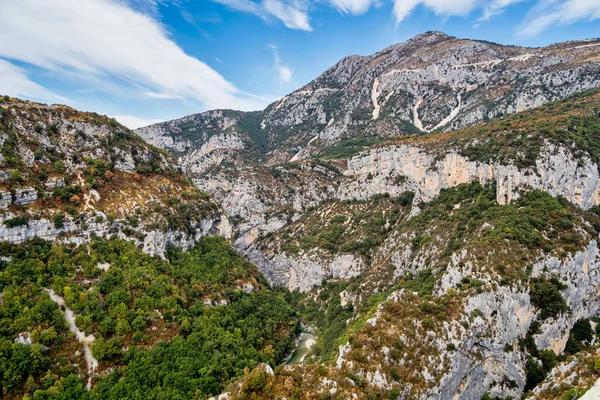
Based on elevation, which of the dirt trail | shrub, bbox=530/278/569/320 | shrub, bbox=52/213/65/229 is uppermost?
shrub, bbox=52/213/65/229

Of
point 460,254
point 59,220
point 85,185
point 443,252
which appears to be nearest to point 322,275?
point 443,252

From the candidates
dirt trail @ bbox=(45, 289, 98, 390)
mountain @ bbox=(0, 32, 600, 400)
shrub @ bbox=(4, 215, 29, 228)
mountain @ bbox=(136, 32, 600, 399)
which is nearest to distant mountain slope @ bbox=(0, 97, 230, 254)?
shrub @ bbox=(4, 215, 29, 228)

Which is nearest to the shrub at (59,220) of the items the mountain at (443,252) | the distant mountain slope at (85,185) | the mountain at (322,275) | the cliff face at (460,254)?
the distant mountain slope at (85,185)

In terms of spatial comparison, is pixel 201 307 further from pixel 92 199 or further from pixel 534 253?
pixel 534 253

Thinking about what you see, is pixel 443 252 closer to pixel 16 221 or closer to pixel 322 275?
pixel 322 275

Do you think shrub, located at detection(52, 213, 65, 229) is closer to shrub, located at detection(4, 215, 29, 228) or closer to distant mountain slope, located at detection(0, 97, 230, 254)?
distant mountain slope, located at detection(0, 97, 230, 254)

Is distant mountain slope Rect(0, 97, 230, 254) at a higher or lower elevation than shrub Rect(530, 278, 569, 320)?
higher

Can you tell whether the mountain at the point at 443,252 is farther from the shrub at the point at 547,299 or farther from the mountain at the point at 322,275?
the mountain at the point at 322,275

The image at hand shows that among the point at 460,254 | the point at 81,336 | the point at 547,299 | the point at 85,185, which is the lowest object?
the point at 81,336

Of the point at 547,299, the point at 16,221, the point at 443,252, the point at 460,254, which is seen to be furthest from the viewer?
the point at 443,252
